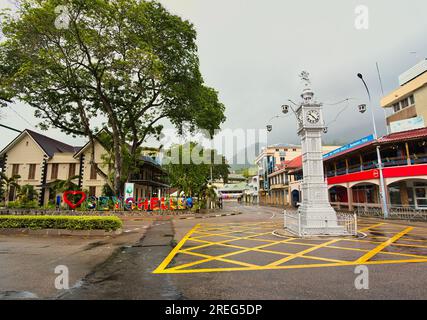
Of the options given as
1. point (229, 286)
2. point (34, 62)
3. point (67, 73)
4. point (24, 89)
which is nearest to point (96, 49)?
point (67, 73)

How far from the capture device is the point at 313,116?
12.5 metres

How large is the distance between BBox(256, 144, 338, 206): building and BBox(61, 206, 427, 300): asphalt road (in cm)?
3494

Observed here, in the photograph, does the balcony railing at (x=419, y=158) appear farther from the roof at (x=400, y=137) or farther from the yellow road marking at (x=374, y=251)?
the yellow road marking at (x=374, y=251)

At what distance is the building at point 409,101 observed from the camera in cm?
2470

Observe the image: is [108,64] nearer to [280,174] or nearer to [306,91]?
[306,91]

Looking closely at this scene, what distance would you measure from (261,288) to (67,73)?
23.1 metres

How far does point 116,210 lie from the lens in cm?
2223

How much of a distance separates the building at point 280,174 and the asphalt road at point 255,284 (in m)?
34.9

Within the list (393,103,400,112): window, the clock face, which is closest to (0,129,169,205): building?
the clock face

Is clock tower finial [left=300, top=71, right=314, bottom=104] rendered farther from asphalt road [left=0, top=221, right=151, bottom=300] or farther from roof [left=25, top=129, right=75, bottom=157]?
roof [left=25, top=129, right=75, bottom=157]

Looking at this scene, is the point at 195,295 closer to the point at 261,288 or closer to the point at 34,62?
the point at 261,288

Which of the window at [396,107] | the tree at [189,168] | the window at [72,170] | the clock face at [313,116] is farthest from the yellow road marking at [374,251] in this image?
the window at [72,170]

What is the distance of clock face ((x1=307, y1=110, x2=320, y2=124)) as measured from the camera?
41.0 ft

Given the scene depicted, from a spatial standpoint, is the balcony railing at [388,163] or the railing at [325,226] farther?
the balcony railing at [388,163]
